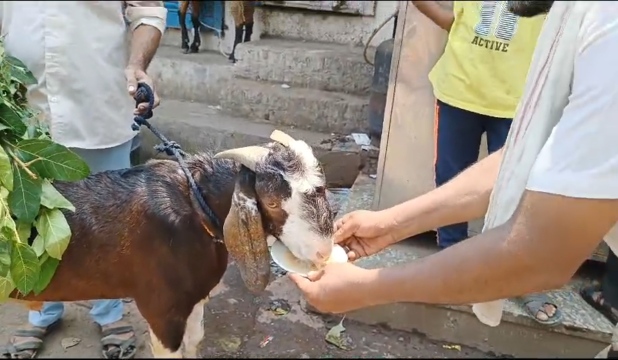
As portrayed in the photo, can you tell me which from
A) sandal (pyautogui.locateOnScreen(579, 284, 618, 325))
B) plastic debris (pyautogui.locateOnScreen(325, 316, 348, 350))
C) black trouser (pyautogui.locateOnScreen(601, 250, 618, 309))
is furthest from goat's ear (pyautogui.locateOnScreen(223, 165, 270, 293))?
sandal (pyautogui.locateOnScreen(579, 284, 618, 325))

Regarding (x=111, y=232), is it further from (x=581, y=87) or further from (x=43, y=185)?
(x=581, y=87)

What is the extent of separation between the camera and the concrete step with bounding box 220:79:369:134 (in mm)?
1228

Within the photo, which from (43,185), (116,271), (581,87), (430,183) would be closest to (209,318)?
(116,271)

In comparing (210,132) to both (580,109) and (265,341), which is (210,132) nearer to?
(580,109)

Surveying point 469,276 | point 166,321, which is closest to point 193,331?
point 166,321

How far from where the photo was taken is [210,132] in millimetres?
1221

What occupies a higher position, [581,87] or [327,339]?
[581,87]

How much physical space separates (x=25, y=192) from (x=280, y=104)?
486 mm

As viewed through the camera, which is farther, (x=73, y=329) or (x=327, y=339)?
(x=327, y=339)

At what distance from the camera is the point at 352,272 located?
103 centimetres

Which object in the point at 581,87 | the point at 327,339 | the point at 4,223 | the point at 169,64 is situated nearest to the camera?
the point at 581,87

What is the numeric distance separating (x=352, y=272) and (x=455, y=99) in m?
1.12

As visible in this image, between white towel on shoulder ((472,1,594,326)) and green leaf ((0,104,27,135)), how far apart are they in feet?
2.54

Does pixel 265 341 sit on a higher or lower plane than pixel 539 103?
lower
